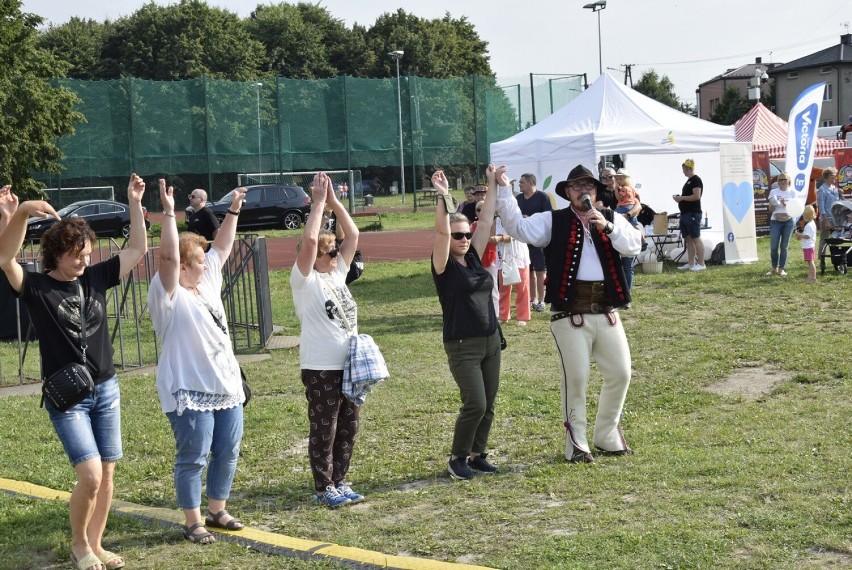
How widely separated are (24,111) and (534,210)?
23.7 meters

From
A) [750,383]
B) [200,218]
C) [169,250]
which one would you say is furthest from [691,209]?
[169,250]

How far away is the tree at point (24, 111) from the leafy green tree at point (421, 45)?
132ft

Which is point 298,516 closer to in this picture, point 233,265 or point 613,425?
point 613,425

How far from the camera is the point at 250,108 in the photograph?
37.4 meters

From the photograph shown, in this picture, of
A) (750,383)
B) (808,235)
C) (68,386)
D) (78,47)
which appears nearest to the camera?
(68,386)

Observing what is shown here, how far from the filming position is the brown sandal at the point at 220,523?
571 cm

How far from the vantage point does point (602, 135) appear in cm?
1772

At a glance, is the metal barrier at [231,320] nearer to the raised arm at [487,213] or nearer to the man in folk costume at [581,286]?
the raised arm at [487,213]

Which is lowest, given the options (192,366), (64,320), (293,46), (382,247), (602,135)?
(382,247)

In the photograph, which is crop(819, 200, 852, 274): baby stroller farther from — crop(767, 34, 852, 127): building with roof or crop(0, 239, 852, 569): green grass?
crop(767, 34, 852, 127): building with roof

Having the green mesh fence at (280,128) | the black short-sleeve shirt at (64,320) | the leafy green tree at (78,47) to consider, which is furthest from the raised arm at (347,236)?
the leafy green tree at (78,47)

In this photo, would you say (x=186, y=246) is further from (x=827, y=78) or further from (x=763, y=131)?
(x=827, y=78)

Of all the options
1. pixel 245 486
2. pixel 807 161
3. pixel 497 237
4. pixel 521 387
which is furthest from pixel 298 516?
pixel 807 161

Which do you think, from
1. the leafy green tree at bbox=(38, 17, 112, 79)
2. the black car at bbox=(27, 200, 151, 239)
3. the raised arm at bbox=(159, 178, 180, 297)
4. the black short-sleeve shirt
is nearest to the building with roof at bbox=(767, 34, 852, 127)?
the leafy green tree at bbox=(38, 17, 112, 79)
